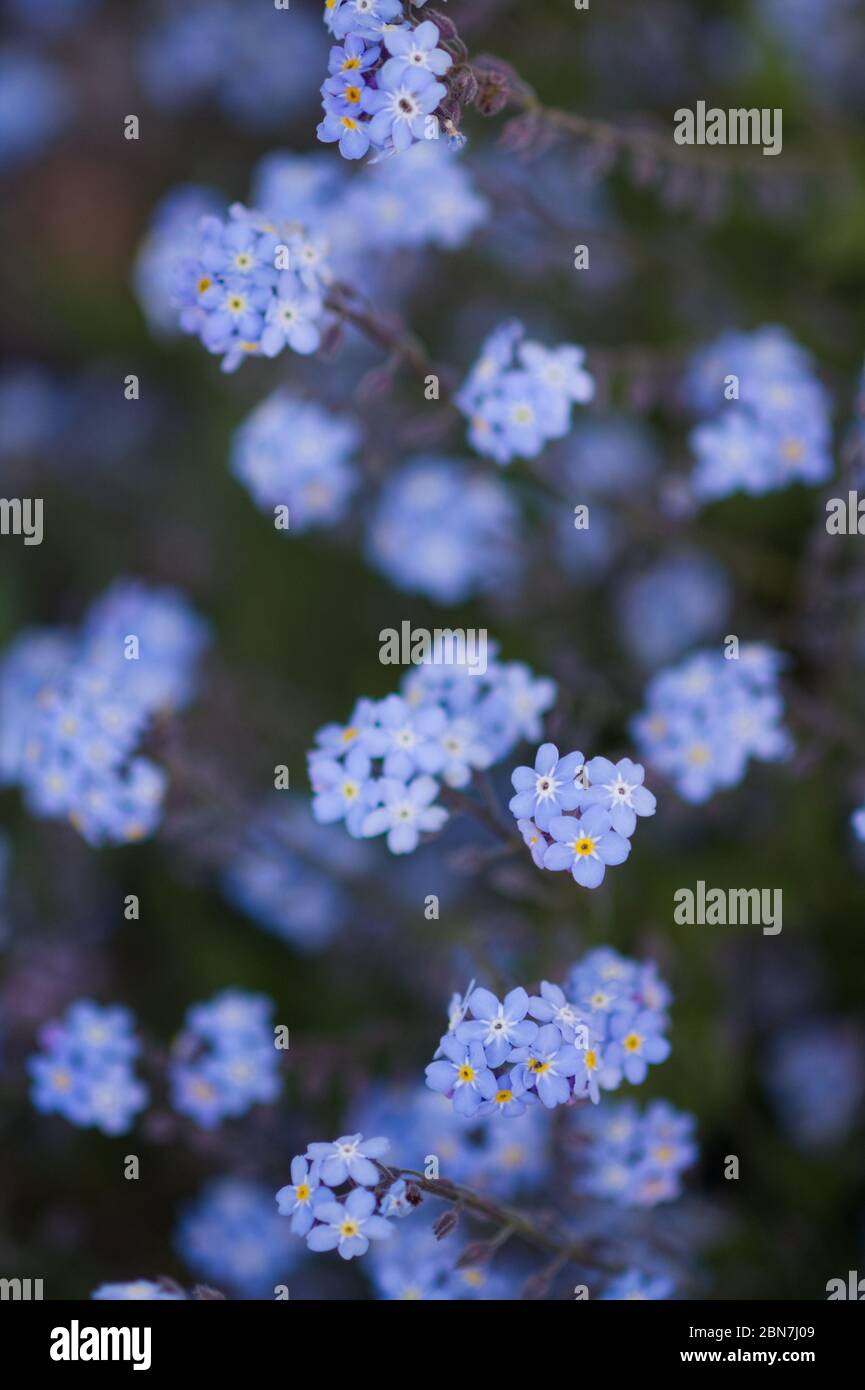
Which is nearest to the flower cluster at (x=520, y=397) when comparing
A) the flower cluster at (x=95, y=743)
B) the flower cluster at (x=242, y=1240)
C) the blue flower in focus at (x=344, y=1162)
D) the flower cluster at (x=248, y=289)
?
the flower cluster at (x=248, y=289)

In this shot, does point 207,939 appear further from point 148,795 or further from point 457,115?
point 457,115

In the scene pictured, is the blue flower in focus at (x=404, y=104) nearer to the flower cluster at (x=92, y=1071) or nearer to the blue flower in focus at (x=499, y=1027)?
the blue flower in focus at (x=499, y=1027)

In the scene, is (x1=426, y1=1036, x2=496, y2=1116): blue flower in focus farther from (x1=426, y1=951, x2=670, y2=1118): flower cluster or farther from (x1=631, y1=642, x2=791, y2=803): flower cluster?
(x1=631, y1=642, x2=791, y2=803): flower cluster

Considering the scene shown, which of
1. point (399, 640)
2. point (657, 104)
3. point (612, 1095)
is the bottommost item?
point (612, 1095)

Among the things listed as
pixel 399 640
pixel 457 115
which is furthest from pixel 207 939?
pixel 457 115

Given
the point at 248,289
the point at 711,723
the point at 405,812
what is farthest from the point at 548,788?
the point at 248,289

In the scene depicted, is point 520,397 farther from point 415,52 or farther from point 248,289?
point 415,52
